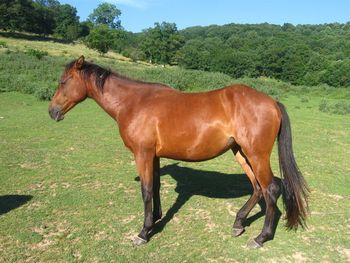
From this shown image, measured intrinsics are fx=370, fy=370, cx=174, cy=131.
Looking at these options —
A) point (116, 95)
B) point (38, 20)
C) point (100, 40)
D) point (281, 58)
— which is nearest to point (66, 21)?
point (38, 20)

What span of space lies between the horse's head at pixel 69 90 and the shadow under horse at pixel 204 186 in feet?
6.23

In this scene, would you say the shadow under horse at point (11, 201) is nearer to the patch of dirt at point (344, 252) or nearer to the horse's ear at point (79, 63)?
the horse's ear at point (79, 63)

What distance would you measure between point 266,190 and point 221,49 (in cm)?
6501

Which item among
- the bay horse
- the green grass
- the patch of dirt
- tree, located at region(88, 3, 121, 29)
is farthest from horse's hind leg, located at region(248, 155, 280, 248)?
tree, located at region(88, 3, 121, 29)

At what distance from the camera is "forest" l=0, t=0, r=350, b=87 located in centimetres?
5244

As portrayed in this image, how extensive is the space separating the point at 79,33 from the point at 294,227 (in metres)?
78.4

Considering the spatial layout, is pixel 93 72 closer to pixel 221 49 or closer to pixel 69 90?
pixel 69 90

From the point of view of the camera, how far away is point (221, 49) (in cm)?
6688

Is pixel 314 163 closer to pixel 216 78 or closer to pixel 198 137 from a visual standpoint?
pixel 198 137

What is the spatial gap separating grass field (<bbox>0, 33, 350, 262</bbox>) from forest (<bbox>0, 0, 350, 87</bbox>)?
43.0 m

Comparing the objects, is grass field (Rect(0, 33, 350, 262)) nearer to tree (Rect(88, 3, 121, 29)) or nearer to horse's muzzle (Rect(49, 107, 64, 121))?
horse's muzzle (Rect(49, 107, 64, 121))

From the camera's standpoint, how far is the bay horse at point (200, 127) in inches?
159

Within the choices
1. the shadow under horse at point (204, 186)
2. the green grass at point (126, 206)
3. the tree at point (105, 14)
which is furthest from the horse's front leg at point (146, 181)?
the tree at point (105, 14)

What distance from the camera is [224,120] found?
410 centimetres
